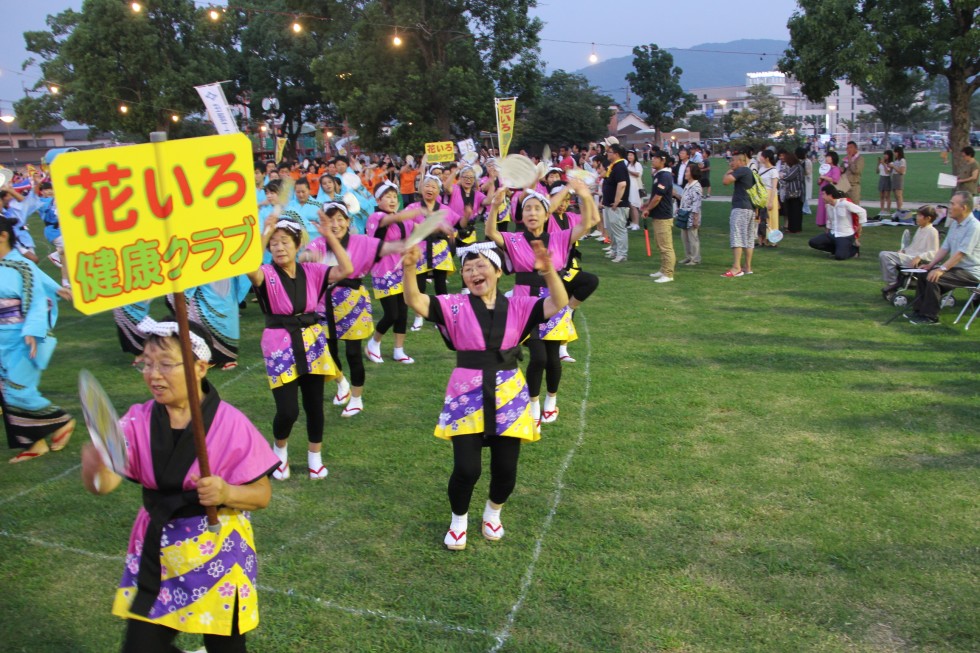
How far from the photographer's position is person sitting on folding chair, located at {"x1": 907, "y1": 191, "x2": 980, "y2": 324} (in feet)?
32.2

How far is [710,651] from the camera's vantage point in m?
3.95

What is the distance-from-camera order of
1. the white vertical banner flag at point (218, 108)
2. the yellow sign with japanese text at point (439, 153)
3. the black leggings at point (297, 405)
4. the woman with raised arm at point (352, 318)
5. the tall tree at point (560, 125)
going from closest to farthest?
the black leggings at point (297, 405), the woman with raised arm at point (352, 318), the white vertical banner flag at point (218, 108), the yellow sign with japanese text at point (439, 153), the tall tree at point (560, 125)

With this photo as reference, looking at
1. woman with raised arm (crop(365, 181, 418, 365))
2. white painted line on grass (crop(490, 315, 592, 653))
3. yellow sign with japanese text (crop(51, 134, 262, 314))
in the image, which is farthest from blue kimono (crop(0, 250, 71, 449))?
white painted line on grass (crop(490, 315, 592, 653))

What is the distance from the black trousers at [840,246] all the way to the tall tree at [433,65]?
18242 mm

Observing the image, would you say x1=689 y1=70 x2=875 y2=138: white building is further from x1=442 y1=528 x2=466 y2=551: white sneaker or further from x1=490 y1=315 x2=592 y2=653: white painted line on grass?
x1=442 y1=528 x2=466 y2=551: white sneaker

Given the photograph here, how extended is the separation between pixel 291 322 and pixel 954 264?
841 cm

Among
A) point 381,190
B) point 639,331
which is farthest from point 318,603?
point 639,331

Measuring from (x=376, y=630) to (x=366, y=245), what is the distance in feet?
12.9

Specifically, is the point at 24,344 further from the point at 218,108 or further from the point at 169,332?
the point at 218,108

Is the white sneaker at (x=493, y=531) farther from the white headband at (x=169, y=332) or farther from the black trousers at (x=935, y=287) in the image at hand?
the black trousers at (x=935, y=287)

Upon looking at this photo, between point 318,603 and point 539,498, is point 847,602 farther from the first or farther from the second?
point 318,603

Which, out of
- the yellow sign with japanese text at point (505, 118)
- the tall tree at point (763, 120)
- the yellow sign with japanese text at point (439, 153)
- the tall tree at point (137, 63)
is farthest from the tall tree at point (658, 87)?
the yellow sign with japanese text at point (505, 118)

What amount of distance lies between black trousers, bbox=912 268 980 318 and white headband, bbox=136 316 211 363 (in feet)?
31.8

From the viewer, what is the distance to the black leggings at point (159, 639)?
3.00 metres
